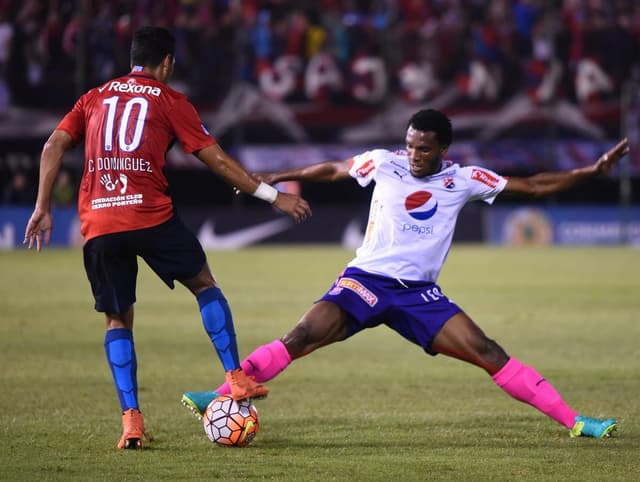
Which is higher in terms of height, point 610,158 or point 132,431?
point 610,158

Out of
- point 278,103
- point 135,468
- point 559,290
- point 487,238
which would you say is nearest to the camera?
point 135,468

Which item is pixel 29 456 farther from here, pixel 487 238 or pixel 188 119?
pixel 487 238

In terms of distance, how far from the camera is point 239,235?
79.3ft

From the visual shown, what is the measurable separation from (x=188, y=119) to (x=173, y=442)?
172 centimetres

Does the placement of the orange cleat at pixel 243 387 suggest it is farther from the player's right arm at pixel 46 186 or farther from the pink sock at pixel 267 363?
the player's right arm at pixel 46 186

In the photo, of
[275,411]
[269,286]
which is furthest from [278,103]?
[275,411]

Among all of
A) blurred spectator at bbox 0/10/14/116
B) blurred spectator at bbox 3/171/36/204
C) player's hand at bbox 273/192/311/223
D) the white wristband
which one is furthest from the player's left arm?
blurred spectator at bbox 0/10/14/116

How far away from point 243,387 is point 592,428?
6.23 ft

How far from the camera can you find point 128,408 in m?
6.31

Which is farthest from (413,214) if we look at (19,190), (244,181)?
(19,190)

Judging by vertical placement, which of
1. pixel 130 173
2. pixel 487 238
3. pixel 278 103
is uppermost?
pixel 130 173

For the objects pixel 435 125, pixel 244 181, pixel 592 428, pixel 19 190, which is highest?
pixel 435 125

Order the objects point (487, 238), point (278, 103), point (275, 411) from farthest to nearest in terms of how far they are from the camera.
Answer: point (487, 238), point (278, 103), point (275, 411)

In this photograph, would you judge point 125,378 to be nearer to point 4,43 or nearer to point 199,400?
point 199,400
